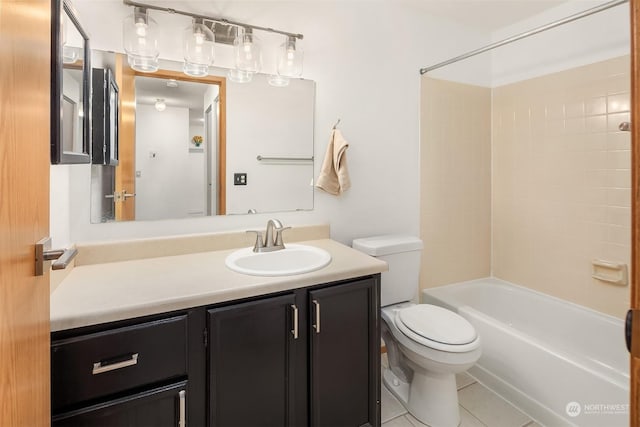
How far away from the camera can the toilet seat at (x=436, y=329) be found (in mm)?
1544

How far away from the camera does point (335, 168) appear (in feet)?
6.38

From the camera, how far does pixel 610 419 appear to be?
1454 mm

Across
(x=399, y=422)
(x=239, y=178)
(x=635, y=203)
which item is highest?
(x=239, y=178)

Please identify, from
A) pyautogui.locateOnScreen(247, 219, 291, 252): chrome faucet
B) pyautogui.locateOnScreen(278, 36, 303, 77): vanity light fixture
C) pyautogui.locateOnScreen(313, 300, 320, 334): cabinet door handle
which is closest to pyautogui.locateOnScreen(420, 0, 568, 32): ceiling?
pyautogui.locateOnScreen(278, 36, 303, 77): vanity light fixture

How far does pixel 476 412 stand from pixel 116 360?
1.74 meters

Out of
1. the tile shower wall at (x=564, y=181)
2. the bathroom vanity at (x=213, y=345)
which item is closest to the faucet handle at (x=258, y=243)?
the bathroom vanity at (x=213, y=345)

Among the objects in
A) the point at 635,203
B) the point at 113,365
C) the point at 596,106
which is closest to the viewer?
the point at 635,203

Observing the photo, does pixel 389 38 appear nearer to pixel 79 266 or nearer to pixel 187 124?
pixel 187 124

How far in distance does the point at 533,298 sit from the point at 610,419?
1.02 meters

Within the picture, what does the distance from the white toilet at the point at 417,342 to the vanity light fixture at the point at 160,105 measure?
1.25 meters

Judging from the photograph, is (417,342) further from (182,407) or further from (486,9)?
(486,9)

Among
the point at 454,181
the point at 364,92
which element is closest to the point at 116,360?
the point at 364,92

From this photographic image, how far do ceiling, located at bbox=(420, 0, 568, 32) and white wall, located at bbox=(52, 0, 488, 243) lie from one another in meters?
0.08

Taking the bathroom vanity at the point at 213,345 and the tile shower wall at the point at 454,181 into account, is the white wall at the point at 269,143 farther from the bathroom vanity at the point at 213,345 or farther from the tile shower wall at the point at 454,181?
the tile shower wall at the point at 454,181
